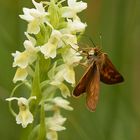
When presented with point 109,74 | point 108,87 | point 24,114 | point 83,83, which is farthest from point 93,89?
point 108,87

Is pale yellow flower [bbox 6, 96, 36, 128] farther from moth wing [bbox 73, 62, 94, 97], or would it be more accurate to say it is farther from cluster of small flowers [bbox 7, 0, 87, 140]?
moth wing [bbox 73, 62, 94, 97]

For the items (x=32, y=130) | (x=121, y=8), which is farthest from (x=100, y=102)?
(x=32, y=130)

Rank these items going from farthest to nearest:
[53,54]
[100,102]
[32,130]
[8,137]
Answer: [100,102]
[8,137]
[32,130]
[53,54]

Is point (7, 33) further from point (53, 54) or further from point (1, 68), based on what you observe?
point (53, 54)

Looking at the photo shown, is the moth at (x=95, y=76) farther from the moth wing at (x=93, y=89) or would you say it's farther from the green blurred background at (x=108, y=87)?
the green blurred background at (x=108, y=87)

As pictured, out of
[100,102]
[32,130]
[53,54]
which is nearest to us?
[53,54]

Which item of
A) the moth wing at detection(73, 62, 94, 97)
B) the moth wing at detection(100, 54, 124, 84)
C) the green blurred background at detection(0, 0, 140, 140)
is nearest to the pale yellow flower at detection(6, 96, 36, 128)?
the moth wing at detection(73, 62, 94, 97)

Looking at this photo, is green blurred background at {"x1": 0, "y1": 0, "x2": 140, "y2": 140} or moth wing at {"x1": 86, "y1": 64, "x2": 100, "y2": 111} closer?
moth wing at {"x1": 86, "y1": 64, "x2": 100, "y2": 111}
